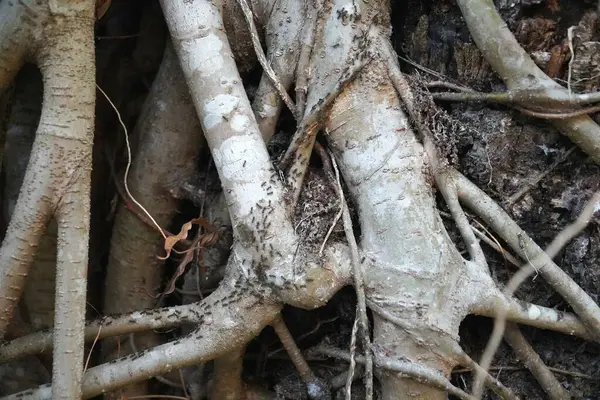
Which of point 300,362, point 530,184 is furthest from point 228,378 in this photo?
point 530,184

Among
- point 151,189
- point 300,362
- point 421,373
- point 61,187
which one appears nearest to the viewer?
point 421,373

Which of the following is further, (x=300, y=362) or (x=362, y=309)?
(x=300, y=362)

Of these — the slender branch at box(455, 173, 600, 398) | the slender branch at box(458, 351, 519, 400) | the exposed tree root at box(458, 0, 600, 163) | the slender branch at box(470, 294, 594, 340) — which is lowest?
the slender branch at box(458, 351, 519, 400)

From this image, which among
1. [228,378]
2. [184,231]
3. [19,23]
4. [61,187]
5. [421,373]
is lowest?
[228,378]

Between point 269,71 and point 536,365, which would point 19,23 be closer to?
point 269,71

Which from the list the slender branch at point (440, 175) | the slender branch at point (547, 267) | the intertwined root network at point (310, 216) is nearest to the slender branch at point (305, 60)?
the intertwined root network at point (310, 216)

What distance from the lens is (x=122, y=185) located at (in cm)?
164

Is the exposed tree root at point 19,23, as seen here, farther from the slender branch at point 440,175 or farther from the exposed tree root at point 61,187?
the slender branch at point 440,175

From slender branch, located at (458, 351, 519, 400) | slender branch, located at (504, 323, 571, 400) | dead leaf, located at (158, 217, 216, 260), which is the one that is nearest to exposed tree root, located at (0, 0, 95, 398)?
dead leaf, located at (158, 217, 216, 260)

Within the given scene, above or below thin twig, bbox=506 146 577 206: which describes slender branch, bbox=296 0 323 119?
above

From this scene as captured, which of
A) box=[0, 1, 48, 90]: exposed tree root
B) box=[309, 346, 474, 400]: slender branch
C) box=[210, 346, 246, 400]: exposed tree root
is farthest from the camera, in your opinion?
box=[210, 346, 246, 400]: exposed tree root

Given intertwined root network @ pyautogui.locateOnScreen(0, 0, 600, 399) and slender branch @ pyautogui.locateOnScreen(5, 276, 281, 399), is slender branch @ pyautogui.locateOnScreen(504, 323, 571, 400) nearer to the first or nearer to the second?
intertwined root network @ pyautogui.locateOnScreen(0, 0, 600, 399)

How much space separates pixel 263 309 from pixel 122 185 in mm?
631

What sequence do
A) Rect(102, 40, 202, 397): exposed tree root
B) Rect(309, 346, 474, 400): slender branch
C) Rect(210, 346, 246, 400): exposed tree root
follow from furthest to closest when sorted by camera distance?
Rect(102, 40, 202, 397): exposed tree root < Rect(210, 346, 246, 400): exposed tree root < Rect(309, 346, 474, 400): slender branch
